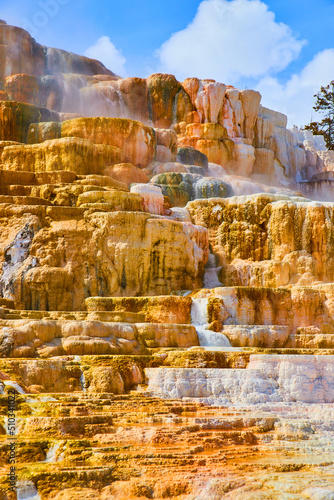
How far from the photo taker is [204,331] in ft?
42.0

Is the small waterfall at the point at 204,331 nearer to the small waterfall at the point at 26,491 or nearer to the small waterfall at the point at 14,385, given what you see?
the small waterfall at the point at 14,385

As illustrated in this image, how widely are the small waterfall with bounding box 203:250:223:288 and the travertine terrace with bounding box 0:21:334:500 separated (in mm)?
57

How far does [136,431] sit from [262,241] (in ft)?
40.1

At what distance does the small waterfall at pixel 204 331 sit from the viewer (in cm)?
1246

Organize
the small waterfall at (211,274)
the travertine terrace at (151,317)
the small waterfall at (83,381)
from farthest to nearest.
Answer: the small waterfall at (211,274), the small waterfall at (83,381), the travertine terrace at (151,317)

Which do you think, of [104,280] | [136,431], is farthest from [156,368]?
[104,280]

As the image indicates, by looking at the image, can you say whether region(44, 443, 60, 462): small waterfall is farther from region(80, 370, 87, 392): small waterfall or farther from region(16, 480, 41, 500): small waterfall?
region(80, 370, 87, 392): small waterfall

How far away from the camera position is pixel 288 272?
1686 centimetres

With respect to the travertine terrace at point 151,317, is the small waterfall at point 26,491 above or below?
below

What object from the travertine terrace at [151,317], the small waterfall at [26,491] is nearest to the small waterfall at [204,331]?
the travertine terrace at [151,317]

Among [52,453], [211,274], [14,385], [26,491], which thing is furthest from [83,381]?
[211,274]

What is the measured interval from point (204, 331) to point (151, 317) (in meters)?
1.19

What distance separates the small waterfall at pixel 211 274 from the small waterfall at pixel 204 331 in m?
3.53

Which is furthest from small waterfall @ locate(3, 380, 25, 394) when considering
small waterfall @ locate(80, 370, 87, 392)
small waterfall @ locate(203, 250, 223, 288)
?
small waterfall @ locate(203, 250, 223, 288)
